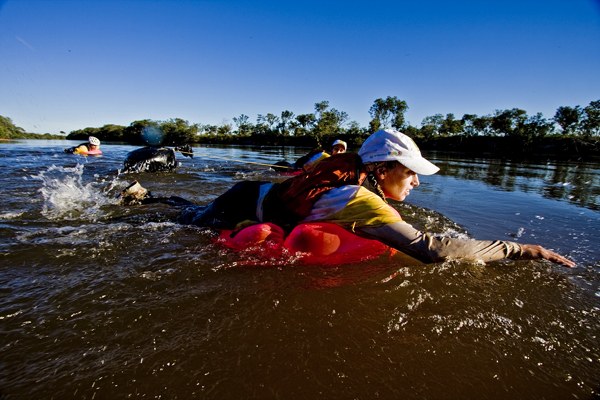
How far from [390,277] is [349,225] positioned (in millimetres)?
562

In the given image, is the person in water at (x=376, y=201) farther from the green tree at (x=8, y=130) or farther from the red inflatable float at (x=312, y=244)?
the green tree at (x=8, y=130)

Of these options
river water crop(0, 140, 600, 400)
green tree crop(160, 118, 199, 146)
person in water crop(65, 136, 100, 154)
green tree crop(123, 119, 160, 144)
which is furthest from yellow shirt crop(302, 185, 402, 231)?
green tree crop(123, 119, 160, 144)

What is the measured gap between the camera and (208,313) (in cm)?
162

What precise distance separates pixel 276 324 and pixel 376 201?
1.11 m

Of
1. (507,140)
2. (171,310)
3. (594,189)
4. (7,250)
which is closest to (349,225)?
(171,310)

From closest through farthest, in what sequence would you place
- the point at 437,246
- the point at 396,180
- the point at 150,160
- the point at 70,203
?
the point at 437,246
the point at 396,180
the point at 70,203
the point at 150,160

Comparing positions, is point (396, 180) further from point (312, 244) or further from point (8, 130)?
point (8, 130)

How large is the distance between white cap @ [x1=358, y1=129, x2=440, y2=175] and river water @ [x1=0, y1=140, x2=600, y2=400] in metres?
0.89

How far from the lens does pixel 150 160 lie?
8.99 metres

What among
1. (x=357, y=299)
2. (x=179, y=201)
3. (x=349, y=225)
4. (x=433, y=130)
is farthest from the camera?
(x=433, y=130)

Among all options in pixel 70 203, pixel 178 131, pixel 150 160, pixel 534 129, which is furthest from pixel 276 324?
pixel 178 131

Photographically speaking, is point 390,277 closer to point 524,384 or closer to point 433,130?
point 524,384

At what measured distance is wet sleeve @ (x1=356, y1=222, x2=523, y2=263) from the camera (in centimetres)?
181

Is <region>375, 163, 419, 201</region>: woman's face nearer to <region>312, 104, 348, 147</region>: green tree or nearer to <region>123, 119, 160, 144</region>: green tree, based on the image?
<region>312, 104, 348, 147</region>: green tree
